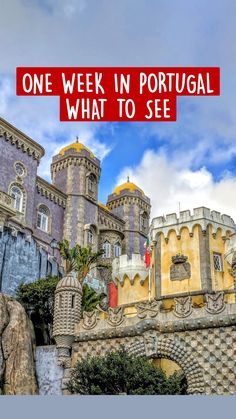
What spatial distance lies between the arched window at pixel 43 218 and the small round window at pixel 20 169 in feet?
12.0

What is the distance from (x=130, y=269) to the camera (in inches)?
1421

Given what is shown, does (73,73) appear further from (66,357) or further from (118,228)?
(118,228)

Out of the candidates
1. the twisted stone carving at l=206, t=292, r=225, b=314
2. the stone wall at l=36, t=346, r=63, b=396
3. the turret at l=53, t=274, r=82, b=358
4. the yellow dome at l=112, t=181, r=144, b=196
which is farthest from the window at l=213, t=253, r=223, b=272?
the yellow dome at l=112, t=181, r=144, b=196

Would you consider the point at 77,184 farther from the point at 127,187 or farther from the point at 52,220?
the point at 127,187

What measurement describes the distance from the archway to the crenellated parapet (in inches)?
559

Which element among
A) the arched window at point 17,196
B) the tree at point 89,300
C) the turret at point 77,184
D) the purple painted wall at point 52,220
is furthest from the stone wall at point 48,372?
the turret at point 77,184

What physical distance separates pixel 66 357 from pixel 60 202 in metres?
23.6

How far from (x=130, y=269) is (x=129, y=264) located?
37 cm

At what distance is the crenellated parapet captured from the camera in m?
35.7

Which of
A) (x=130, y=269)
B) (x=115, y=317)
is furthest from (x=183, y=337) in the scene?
(x=130, y=269)

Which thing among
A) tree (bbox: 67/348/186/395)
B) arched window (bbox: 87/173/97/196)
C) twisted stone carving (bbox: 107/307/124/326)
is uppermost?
arched window (bbox: 87/173/97/196)

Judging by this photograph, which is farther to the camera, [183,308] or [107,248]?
[107,248]

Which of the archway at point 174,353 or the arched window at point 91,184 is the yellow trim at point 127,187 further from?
the archway at point 174,353

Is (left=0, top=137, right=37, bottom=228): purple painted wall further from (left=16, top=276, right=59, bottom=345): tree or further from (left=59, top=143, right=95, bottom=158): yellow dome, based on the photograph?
(left=16, top=276, right=59, bottom=345): tree
